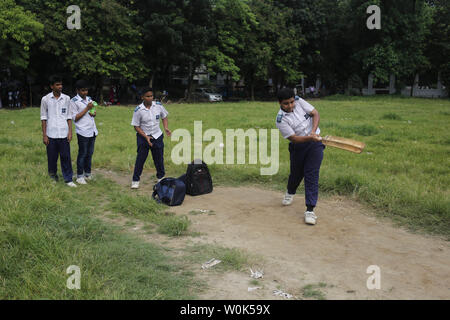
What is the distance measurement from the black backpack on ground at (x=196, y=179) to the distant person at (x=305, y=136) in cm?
173

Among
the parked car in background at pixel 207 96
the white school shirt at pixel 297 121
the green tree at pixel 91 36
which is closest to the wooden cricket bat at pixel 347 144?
the white school shirt at pixel 297 121

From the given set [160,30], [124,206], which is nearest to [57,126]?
[124,206]

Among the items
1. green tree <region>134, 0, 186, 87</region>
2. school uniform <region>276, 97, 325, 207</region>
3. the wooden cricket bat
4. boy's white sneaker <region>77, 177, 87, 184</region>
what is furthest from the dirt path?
green tree <region>134, 0, 186, 87</region>

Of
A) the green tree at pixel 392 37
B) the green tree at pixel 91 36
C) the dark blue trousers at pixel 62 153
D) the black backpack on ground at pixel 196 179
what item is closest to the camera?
the black backpack on ground at pixel 196 179

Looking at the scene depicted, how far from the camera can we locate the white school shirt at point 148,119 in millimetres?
6781

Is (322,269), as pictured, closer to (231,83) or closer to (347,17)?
(347,17)

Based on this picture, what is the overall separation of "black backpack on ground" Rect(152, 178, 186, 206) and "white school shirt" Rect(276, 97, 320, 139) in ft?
5.97

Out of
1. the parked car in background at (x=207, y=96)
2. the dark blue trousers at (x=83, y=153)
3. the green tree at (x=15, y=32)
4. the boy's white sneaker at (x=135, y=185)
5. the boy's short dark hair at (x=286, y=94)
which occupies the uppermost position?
the green tree at (x=15, y=32)

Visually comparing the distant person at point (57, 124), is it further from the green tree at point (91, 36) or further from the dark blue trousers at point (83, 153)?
the green tree at point (91, 36)

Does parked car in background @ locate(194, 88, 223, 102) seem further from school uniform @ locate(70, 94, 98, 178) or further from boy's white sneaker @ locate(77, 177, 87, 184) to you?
boy's white sneaker @ locate(77, 177, 87, 184)

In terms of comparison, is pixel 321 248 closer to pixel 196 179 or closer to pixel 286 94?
pixel 286 94

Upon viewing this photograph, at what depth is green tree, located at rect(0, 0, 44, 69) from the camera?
2156 centimetres

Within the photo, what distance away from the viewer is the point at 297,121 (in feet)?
17.8

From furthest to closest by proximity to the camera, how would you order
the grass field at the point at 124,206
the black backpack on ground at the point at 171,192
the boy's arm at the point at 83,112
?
the boy's arm at the point at 83,112 < the black backpack on ground at the point at 171,192 < the grass field at the point at 124,206
